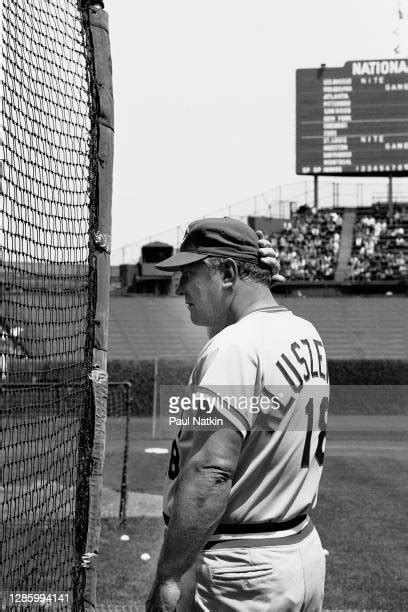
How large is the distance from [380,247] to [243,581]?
127ft

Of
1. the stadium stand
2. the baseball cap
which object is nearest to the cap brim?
the baseball cap

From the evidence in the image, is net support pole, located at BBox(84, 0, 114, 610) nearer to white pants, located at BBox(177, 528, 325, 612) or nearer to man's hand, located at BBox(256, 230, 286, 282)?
man's hand, located at BBox(256, 230, 286, 282)

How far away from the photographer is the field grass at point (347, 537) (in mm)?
7066

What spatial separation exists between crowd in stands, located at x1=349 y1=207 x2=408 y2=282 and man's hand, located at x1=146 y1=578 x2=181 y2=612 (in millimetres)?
34725

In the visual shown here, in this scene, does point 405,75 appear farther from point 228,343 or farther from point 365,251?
point 228,343

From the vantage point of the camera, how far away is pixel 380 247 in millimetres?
40312

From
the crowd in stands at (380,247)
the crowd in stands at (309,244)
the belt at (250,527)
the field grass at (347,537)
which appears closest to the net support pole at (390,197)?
the crowd in stands at (380,247)

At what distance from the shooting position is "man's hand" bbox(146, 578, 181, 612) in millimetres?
2553

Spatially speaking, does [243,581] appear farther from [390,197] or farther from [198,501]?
[390,197]

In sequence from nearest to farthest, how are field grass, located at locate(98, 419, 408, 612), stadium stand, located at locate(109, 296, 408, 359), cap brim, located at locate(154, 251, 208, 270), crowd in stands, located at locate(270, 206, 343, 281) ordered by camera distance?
cap brim, located at locate(154, 251, 208, 270) < field grass, located at locate(98, 419, 408, 612) < stadium stand, located at locate(109, 296, 408, 359) < crowd in stands, located at locate(270, 206, 343, 281)

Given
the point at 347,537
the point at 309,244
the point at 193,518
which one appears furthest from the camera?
the point at 309,244

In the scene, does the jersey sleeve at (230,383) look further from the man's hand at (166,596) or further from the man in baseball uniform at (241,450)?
the man's hand at (166,596)

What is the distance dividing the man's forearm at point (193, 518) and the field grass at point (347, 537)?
169 inches
